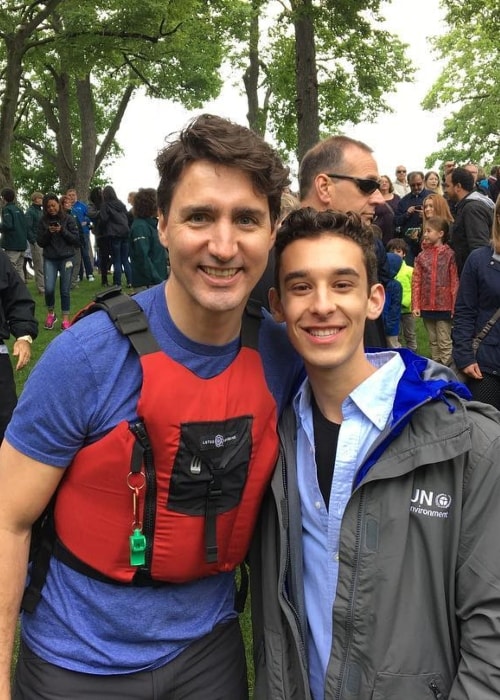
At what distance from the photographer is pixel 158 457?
1.80 metres

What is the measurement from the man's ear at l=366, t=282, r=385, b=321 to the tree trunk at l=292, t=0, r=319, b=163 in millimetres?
10972

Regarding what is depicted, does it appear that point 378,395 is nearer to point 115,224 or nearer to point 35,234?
point 115,224

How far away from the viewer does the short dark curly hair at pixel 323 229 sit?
Answer: 2.05 metres

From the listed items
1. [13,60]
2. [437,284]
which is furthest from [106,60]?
[437,284]

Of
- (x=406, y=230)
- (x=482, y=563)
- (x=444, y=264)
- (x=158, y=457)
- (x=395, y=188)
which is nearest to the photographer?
(x=482, y=563)

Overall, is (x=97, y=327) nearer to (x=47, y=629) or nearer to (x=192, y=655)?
(x=47, y=629)

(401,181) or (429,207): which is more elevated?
(401,181)

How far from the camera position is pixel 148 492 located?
181 cm

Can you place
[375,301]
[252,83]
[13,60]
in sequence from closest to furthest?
[375,301] → [13,60] → [252,83]

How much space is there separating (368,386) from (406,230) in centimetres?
977

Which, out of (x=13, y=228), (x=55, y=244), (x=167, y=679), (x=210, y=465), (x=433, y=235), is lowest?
(x=167, y=679)

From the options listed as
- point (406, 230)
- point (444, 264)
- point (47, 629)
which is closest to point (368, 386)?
point (47, 629)

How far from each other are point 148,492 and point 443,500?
2.54 feet

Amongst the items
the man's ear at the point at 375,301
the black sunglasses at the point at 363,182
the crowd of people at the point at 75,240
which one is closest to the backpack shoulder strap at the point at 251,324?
the man's ear at the point at 375,301
